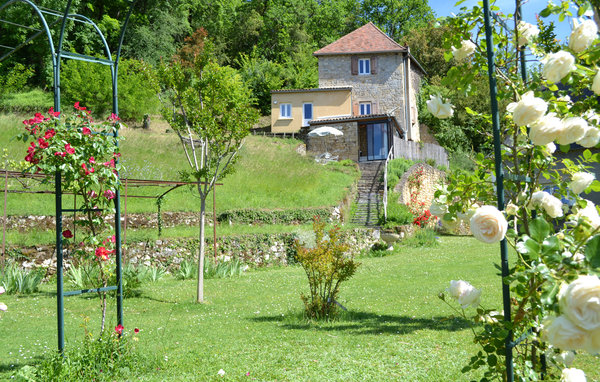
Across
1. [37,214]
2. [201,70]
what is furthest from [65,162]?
[37,214]

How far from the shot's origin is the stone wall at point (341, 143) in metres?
29.6

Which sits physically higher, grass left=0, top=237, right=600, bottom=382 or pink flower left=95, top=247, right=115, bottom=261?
pink flower left=95, top=247, right=115, bottom=261

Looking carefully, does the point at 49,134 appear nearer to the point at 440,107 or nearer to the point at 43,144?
the point at 43,144

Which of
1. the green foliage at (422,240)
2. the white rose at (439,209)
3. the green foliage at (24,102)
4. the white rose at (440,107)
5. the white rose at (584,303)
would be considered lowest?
the green foliage at (422,240)

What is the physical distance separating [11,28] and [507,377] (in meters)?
37.8

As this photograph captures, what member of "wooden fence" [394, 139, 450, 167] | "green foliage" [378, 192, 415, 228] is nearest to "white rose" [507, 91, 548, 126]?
"green foliage" [378, 192, 415, 228]

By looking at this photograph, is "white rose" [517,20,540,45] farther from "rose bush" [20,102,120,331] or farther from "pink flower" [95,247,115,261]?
"pink flower" [95,247,115,261]

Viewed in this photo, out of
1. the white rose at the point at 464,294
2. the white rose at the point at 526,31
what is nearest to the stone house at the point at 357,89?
the white rose at the point at 526,31

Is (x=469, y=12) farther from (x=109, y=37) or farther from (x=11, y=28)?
(x=109, y=37)

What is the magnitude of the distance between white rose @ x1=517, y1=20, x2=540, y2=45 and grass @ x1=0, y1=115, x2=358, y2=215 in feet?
56.4

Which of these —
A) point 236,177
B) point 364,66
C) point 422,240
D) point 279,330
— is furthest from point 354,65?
point 279,330

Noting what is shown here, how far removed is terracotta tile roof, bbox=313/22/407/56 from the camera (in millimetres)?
36250

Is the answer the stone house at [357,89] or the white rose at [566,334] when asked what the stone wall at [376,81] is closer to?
the stone house at [357,89]

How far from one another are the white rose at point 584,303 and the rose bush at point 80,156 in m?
4.84
